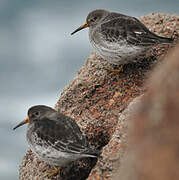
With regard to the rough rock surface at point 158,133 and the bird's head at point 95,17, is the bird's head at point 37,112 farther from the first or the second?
the rough rock surface at point 158,133

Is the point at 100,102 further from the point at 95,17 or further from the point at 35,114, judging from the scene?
the point at 95,17

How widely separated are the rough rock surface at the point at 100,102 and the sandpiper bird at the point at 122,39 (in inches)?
19.4

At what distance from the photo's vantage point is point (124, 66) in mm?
9398

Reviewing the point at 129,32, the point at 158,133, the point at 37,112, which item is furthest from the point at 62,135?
the point at 158,133

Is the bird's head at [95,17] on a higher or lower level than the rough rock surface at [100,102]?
higher

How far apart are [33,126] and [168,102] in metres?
4.47

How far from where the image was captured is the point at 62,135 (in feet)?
22.7

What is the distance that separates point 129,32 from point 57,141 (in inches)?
129

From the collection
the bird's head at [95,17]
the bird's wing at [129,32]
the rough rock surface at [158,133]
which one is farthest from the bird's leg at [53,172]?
the bird's head at [95,17]

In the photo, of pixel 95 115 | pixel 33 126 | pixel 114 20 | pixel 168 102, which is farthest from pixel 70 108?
pixel 168 102

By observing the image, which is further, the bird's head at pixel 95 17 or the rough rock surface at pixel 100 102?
the bird's head at pixel 95 17

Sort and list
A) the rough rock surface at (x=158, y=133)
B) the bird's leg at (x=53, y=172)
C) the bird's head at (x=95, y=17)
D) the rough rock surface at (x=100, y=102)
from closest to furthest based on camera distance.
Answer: the rough rock surface at (x=158, y=133), the rough rock surface at (x=100, y=102), the bird's leg at (x=53, y=172), the bird's head at (x=95, y=17)

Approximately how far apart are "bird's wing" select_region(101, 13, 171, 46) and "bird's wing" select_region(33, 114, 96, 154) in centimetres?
252

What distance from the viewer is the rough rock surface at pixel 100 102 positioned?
7.24 meters
